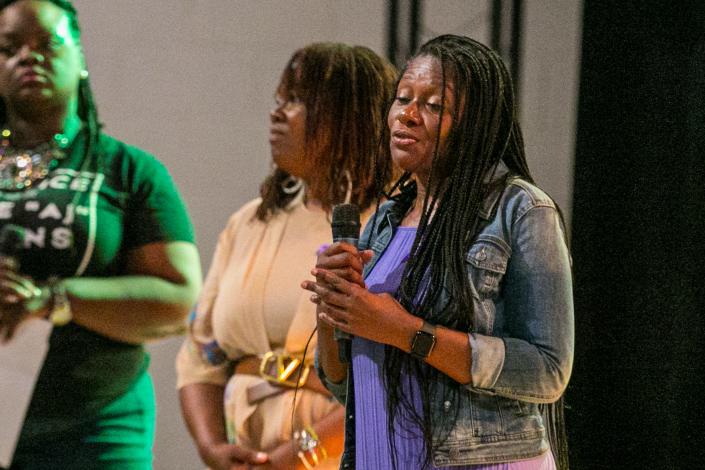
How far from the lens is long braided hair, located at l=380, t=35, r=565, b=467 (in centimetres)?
150

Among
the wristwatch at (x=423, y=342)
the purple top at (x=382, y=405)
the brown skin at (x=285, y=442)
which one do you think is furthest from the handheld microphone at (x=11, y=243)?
the wristwatch at (x=423, y=342)

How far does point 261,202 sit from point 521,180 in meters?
0.98

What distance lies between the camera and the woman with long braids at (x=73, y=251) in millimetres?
2037

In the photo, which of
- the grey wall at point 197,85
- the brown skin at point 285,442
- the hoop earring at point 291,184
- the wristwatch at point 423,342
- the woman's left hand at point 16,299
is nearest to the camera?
the wristwatch at point 423,342

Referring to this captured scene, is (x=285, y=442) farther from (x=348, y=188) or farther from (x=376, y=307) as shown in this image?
(x=376, y=307)

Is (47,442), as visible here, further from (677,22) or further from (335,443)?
(677,22)

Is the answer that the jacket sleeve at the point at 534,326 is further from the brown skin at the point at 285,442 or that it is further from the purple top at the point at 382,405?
the brown skin at the point at 285,442

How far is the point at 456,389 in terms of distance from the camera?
1514 mm

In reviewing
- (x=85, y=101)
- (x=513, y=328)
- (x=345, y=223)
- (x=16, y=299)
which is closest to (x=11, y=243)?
(x=16, y=299)

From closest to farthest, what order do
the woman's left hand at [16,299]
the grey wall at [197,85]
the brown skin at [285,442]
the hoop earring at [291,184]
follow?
the woman's left hand at [16,299] < the brown skin at [285,442] < the grey wall at [197,85] < the hoop earring at [291,184]

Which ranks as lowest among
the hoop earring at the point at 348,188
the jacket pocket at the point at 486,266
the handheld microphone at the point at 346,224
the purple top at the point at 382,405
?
the purple top at the point at 382,405

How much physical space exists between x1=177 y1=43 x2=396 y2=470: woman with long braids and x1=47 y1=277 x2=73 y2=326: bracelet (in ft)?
1.13

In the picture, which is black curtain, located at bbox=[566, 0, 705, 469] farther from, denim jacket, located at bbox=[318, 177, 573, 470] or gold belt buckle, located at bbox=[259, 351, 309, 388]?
denim jacket, located at bbox=[318, 177, 573, 470]

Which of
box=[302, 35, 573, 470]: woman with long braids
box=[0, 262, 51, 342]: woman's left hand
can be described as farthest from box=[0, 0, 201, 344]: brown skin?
box=[302, 35, 573, 470]: woman with long braids
